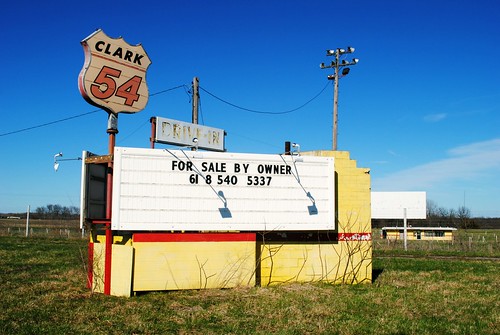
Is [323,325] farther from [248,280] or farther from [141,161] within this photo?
[141,161]

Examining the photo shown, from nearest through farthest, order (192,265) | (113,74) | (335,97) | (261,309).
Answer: (261,309) → (192,265) → (113,74) → (335,97)

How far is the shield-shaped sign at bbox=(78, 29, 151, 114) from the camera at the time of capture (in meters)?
13.1

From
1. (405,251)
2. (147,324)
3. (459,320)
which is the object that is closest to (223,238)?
(147,324)

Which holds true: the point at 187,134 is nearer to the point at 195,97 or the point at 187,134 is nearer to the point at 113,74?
the point at 113,74

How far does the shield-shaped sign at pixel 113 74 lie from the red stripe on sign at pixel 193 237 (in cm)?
380

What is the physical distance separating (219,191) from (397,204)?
201 feet

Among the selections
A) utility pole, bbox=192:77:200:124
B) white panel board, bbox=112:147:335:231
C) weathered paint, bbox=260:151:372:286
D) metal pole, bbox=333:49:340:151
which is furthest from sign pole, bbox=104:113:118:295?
metal pole, bbox=333:49:340:151

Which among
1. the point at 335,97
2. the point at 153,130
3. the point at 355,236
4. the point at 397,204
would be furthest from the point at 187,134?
the point at 397,204

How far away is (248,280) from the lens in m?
13.7

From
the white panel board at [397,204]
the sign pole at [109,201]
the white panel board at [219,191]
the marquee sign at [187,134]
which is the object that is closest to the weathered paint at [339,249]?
the white panel board at [219,191]

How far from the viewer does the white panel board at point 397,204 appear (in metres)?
68.4

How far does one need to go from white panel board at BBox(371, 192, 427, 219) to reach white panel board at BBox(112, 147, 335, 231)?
5713cm

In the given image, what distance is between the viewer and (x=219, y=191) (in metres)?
13.8

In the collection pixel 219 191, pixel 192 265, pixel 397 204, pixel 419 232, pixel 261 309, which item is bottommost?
A: pixel 419 232
